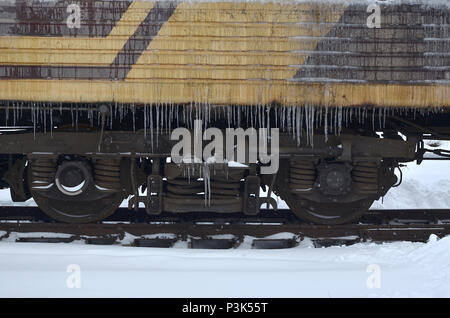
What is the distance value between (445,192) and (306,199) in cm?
432

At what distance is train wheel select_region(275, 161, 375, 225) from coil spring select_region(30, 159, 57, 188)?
2.99 metres

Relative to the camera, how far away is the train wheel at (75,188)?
5938mm

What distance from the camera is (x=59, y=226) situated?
233 inches

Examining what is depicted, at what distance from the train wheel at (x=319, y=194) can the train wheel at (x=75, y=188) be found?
2263 mm

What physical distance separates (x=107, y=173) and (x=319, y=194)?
9.19ft

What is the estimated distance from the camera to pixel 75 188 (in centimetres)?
597

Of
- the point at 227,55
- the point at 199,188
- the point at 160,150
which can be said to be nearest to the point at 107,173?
the point at 160,150

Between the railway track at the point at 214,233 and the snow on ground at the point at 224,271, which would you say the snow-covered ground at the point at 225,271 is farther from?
the railway track at the point at 214,233

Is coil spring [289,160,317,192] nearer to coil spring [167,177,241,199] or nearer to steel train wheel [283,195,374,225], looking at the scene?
steel train wheel [283,195,374,225]

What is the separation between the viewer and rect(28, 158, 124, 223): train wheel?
5938mm

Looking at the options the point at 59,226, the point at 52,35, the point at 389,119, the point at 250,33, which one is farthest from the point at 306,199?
the point at 52,35

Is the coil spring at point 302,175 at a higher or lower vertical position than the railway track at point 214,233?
higher

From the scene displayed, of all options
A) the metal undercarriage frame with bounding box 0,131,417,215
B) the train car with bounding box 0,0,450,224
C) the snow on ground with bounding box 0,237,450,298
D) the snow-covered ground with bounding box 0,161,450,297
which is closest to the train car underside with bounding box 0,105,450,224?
the metal undercarriage frame with bounding box 0,131,417,215

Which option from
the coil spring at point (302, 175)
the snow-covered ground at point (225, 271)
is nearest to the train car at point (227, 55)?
the coil spring at point (302, 175)
